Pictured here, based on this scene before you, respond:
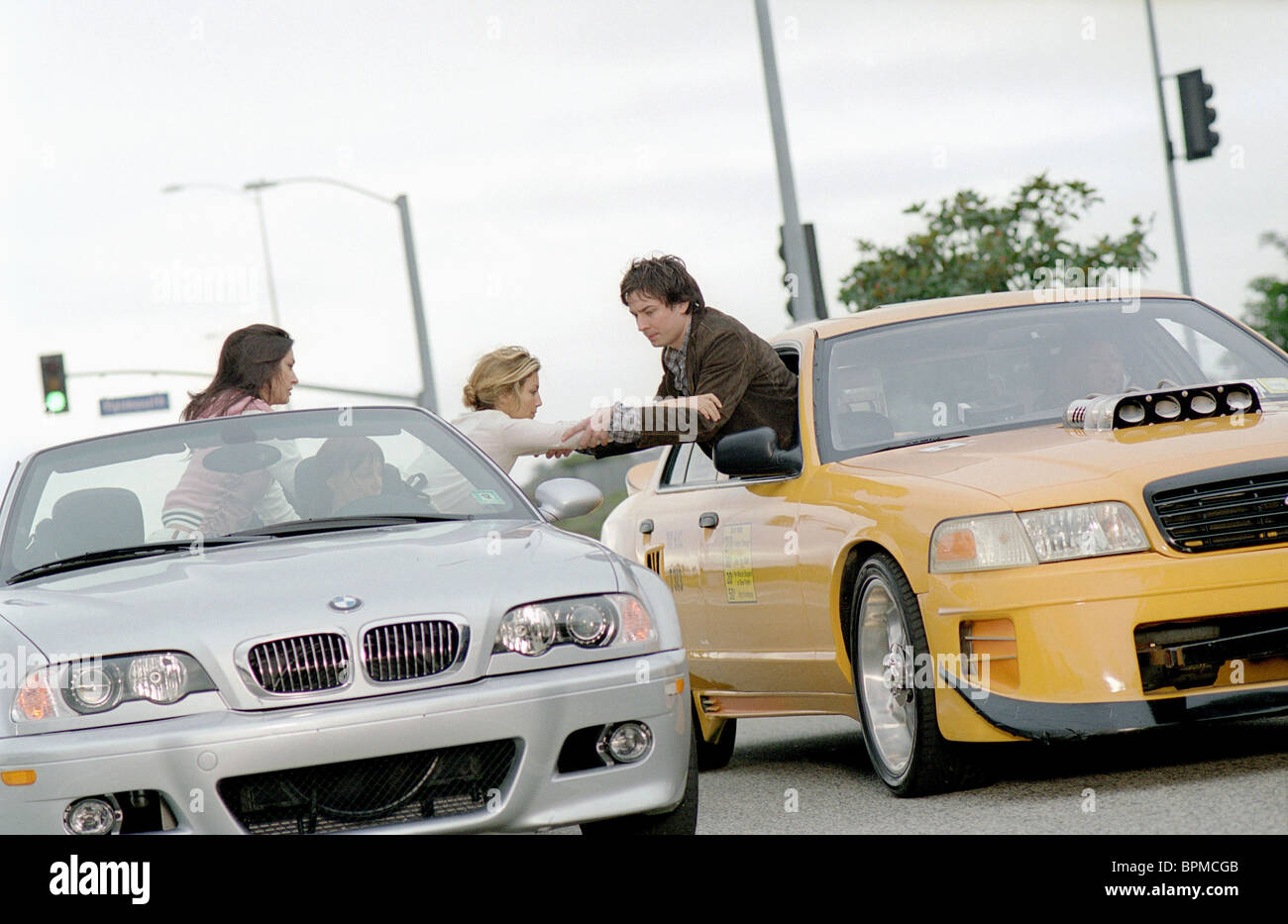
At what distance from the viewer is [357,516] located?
6.22 meters

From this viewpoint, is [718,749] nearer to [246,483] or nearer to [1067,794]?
[1067,794]

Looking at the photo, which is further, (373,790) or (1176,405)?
(1176,405)

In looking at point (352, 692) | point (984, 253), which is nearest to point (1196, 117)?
point (984, 253)

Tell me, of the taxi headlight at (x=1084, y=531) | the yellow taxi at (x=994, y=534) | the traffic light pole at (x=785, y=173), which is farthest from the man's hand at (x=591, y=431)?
the traffic light pole at (x=785, y=173)

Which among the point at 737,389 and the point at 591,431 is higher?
the point at 737,389

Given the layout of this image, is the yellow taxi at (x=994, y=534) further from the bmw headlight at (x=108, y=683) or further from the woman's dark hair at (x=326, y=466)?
the bmw headlight at (x=108, y=683)

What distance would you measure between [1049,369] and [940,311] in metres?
0.57

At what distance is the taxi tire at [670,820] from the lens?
5.49 metres

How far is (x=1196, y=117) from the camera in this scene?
21.2 meters

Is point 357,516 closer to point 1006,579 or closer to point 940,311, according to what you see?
point 1006,579

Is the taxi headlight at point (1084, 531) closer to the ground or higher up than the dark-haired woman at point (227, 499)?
closer to the ground

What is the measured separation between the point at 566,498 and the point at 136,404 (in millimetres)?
38771

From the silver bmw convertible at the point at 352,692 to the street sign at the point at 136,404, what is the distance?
128 ft
